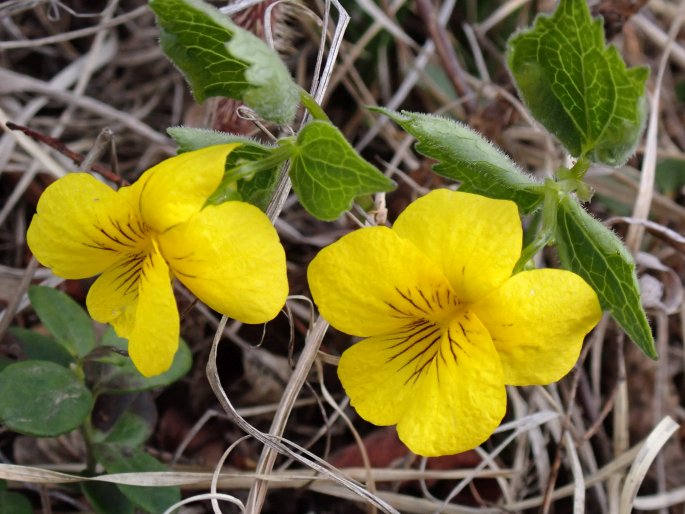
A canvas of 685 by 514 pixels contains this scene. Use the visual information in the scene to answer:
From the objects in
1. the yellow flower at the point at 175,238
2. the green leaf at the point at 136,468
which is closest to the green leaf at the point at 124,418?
the green leaf at the point at 136,468

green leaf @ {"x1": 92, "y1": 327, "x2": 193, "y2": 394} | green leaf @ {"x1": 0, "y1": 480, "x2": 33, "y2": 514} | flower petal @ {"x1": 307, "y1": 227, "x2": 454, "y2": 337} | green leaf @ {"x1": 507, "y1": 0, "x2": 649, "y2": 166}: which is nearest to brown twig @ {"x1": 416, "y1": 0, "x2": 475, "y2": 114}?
green leaf @ {"x1": 507, "y1": 0, "x2": 649, "y2": 166}

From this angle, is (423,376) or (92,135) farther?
(92,135)

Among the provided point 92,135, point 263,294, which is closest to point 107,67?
point 92,135

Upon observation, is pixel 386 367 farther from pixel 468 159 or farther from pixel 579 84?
pixel 579 84

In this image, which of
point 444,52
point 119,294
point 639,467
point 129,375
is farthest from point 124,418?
point 444,52

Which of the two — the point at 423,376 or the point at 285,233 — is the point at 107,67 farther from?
the point at 423,376

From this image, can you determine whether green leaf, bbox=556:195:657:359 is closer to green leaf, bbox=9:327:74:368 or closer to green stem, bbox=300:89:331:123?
green stem, bbox=300:89:331:123

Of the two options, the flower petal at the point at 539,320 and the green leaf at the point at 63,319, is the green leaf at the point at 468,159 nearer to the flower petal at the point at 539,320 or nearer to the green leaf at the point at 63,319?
the flower petal at the point at 539,320
